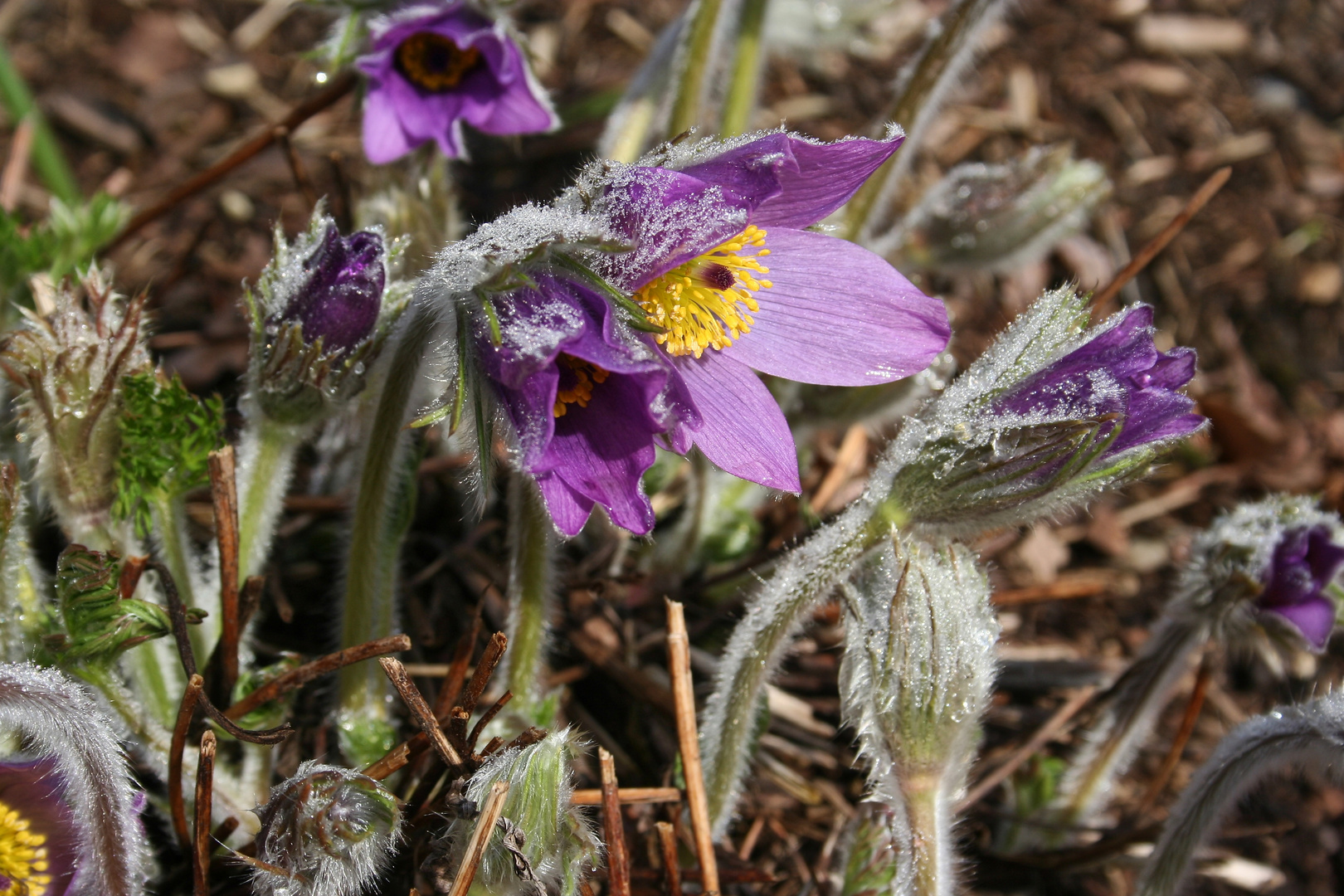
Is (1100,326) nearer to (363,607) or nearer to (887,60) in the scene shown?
(363,607)

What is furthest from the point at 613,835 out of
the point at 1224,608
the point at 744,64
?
the point at 744,64

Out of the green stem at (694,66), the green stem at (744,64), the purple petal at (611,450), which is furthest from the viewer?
the green stem at (744,64)

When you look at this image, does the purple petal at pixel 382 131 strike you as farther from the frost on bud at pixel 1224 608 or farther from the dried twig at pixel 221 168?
the frost on bud at pixel 1224 608

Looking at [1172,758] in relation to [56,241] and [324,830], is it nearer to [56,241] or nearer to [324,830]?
[324,830]

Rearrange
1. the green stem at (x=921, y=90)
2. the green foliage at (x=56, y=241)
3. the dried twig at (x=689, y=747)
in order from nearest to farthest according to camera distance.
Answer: the dried twig at (x=689, y=747) → the green foliage at (x=56, y=241) → the green stem at (x=921, y=90)

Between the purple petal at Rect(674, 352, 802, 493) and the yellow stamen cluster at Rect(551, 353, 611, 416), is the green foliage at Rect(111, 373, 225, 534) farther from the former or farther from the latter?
the purple petal at Rect(674, 352, 802, 493)

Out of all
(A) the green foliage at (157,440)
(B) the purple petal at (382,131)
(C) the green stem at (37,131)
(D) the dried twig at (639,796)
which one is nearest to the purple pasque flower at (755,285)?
(D) the dried twig at (639,796)
